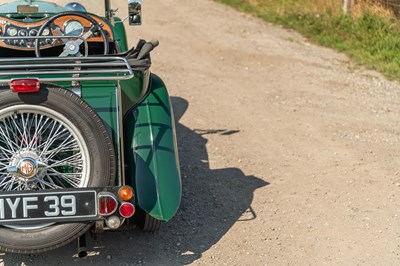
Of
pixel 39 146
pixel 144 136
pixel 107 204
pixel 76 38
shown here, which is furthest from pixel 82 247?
pixel 76 38

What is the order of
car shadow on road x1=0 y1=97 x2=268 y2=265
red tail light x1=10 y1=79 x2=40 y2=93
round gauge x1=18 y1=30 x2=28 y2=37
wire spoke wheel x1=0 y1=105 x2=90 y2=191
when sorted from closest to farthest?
red tail light x1=10 y1=79 x2=40 y2=93 → wire spoke wheel x1=0 y1=105 x2=90 y2=191 → car shadow on road x1=0 y1=97 x2=268 y2=265 → round gauge x1=18 y1=30 x2=28 y2=37

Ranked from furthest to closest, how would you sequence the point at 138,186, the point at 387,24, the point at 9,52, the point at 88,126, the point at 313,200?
the point at 387,24, the point at 313,200, the point at 9,52, the point at 138,186, the point at 88,126

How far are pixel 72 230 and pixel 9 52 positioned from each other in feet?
4.96

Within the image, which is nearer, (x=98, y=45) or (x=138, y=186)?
(x=138, y=186)

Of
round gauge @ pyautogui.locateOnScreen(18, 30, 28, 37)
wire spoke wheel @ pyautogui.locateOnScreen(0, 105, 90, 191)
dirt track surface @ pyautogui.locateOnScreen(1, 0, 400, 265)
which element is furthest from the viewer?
round gauge @ pyautogui.locateOnScreen(18, 30, 28, 37)

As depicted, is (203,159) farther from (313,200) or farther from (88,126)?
(88,126)

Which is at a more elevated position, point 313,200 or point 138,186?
point 138,186

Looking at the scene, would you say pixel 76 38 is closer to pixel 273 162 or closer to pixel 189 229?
pixel 189 229

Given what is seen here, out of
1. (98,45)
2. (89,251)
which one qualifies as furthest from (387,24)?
(89,251)

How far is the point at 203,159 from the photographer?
6.63m

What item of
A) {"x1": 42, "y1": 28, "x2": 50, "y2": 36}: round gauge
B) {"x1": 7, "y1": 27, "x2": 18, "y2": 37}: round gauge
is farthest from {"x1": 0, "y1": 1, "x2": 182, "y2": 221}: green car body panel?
{"x1": 7, "y1": 27, "x2": 18, "y2": 37}: round gauge

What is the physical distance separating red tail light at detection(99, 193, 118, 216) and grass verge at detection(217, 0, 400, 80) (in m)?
5.81

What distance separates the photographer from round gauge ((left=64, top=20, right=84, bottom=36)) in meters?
5.18

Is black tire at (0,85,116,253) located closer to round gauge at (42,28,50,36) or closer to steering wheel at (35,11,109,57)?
steering wheel at (35,11,109,57)
